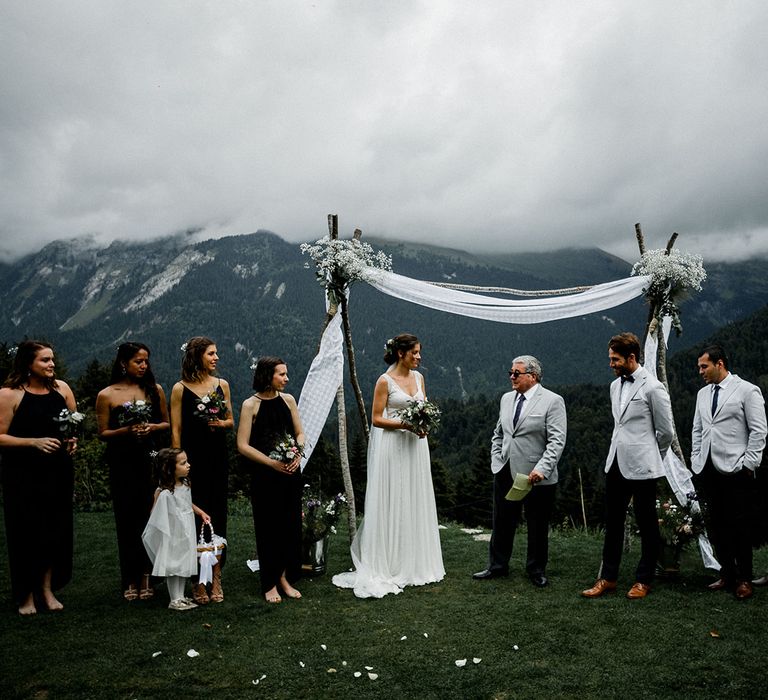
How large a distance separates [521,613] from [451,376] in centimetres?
18125

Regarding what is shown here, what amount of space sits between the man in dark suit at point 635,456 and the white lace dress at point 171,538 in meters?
3.57

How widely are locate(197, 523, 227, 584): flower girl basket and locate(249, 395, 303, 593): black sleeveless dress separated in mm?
386

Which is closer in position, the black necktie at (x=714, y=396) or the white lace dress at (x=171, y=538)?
the white lace dress at (x=171, y=538)

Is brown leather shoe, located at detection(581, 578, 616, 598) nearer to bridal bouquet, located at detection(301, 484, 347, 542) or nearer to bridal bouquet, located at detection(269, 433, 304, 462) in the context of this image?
bridal bouquet, located at detection(301, 484, 347, 542)

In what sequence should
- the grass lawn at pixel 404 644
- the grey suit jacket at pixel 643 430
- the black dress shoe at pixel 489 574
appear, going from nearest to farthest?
the grass lawn at pixel 404 644 → the grey suit jacket at pixel 643 430 → the black dress shoe at pixel 489 574

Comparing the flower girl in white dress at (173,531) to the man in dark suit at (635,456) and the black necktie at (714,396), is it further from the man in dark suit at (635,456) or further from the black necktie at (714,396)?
the black necktie at (714,396)

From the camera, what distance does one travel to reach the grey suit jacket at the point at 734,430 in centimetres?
551

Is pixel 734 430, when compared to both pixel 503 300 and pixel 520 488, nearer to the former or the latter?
pixel 520 488

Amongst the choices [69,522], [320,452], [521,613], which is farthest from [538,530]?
[320,452]

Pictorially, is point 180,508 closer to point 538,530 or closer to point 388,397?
point 388,397

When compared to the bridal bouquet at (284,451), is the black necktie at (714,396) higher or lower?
higher

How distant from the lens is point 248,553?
7.95 meters

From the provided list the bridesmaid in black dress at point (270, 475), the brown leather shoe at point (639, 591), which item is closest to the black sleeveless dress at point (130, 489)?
the bridesmaid in black dress at point (270, 475)

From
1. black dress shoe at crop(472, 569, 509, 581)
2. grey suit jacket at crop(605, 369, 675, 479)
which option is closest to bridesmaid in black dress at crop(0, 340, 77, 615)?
black dress shoe at crop(472, 569, 509, 581)
